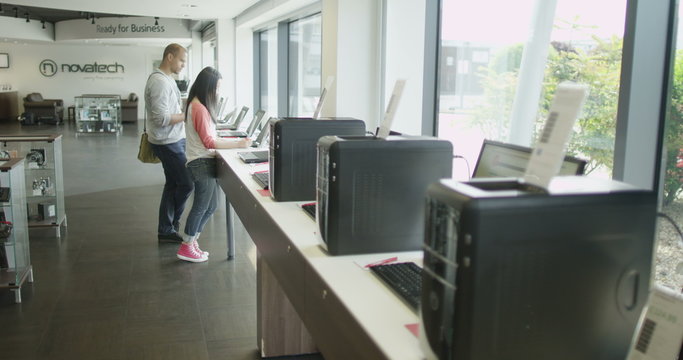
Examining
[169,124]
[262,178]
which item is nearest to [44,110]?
[169,124]

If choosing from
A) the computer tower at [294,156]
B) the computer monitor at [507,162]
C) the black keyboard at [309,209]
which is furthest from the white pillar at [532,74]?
the black keyboard at [309,209]

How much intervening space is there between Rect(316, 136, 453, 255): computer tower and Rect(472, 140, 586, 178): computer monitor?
0.52 ft

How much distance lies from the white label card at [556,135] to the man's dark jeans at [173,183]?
3919 mm

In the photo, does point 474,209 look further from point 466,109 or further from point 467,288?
point 466,109

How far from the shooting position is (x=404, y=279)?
5.57ft

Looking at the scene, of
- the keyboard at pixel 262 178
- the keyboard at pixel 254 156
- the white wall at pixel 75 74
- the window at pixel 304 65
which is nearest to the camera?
the keyboard at pixel 262 178

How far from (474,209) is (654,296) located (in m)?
0.47

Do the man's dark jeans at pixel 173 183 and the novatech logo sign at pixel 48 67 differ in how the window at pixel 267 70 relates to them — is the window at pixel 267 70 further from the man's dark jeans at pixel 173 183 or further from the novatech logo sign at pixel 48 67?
the novatech logo sign at pixel 48 67

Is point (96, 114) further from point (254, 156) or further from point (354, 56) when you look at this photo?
point (354, 56)

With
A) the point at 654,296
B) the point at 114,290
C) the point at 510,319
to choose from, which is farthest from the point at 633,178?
the point at 114,290

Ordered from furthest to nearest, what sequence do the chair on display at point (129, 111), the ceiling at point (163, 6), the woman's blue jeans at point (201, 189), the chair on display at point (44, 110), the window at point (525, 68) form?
the chair on display at point (129, 111) < the chair on display at point (44, 110) < the ceiling at point (163, 6) < the woman's blue jeans at point (201, 189) < the window at point (525, 68)

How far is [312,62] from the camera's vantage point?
6.97 metres

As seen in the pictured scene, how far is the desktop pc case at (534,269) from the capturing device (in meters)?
1.14

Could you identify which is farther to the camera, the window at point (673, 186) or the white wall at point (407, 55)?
the white wall at point (407, 55)
